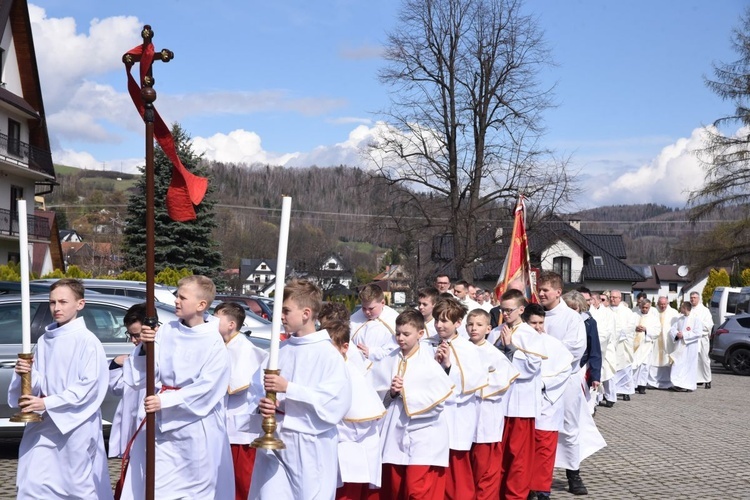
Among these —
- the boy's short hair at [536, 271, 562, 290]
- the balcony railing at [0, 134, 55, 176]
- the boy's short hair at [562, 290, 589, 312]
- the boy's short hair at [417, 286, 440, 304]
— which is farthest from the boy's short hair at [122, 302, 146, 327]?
the balcony railing at [0, 134, 55, 176]

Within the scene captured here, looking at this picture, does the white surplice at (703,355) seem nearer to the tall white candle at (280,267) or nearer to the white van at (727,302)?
the white van at (727,302)

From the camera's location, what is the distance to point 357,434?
6133 mm

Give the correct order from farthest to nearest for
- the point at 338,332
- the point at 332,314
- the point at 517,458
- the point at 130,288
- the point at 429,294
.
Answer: the point at 130,288, the point at 429,294, the point at 517,458, the point at 332,314, the point at 338,332

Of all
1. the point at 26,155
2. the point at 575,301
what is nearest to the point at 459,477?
the point at 575,301

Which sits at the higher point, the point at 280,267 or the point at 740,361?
the point at 280,267

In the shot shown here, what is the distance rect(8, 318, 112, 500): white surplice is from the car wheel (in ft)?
69.3

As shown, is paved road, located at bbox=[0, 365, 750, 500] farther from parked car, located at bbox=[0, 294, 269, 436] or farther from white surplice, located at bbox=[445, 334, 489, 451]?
white surplice, located at bbox=[445, 334, 489, 451]

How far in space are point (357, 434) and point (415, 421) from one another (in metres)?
0.66

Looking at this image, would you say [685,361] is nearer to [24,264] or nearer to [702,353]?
[702,353]

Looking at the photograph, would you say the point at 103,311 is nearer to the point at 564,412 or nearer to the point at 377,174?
the point at 564,412

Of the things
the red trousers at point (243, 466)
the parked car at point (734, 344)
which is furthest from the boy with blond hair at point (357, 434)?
the parked car at point (734, 344)

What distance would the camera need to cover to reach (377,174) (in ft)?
108

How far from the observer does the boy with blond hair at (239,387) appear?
22.8 feet

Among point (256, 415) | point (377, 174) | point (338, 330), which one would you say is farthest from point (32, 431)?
point (377, 174)
